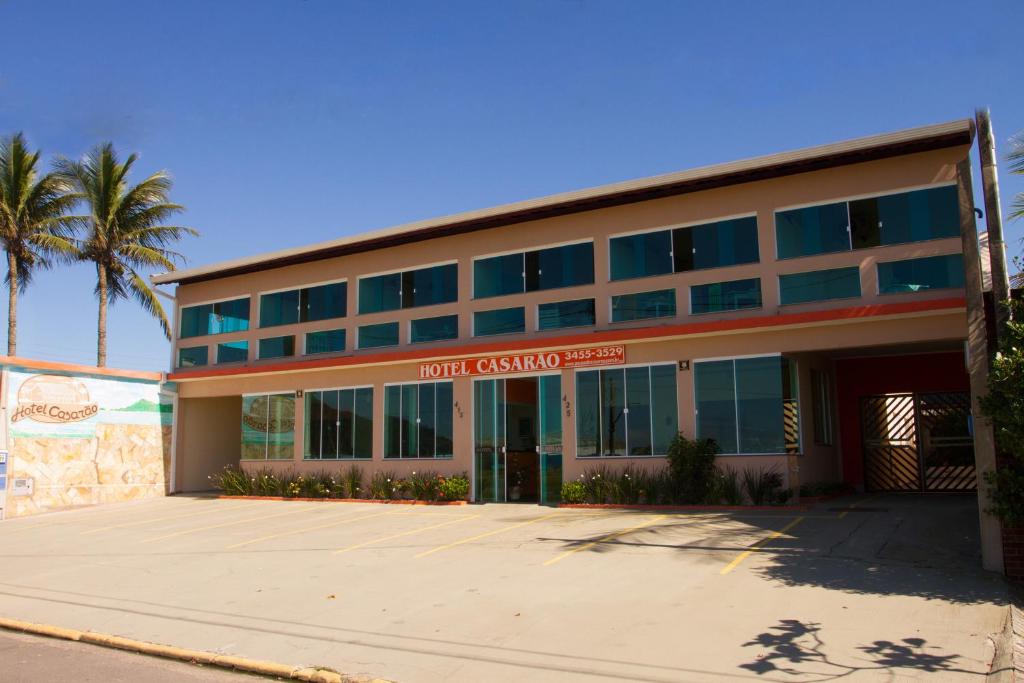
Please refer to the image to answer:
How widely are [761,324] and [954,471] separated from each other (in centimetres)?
740

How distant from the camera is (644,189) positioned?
20.1m

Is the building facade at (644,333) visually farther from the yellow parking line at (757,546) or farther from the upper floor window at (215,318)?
the yellow parking line at (757,546)

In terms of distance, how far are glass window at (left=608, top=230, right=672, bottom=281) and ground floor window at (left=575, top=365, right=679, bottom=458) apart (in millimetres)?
2590

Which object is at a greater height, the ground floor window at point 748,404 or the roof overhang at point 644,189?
the roof overhang at point 644,189

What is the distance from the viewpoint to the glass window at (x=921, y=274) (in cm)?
1692

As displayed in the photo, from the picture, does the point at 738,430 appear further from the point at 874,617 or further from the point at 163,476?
the point at 163,476

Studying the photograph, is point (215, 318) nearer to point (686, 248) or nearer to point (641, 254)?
point (641, 254)

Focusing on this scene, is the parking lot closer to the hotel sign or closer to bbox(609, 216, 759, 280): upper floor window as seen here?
the hotel sign

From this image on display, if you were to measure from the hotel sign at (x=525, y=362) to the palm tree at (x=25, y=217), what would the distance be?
17.5 metres

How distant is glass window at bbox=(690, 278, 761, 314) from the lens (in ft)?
62.0

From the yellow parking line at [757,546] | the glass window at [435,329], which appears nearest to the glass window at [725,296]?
the yellow parking line at [757,546]

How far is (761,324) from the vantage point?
58.2 feet

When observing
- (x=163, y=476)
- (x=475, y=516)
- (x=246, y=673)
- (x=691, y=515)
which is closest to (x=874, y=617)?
(x=246, y=673)

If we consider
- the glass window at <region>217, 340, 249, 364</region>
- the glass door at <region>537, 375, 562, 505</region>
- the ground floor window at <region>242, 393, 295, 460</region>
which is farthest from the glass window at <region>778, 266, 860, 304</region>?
the glass window at <region>217, 340, 249, 364</region>
